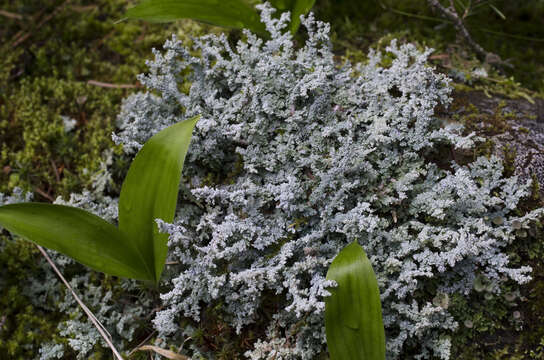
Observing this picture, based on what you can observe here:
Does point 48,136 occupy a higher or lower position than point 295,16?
lower

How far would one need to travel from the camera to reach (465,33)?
2277 mm

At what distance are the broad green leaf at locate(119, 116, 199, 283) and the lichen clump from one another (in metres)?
0.09

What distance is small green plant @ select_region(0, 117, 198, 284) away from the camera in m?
1.52

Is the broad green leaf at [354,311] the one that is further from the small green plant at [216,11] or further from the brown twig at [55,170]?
the brown twig at [55,170]

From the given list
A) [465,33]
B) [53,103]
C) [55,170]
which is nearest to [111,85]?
[53,103]

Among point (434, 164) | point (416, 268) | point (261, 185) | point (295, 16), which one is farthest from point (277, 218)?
point (295, 16)

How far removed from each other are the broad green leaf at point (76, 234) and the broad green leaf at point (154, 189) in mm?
55

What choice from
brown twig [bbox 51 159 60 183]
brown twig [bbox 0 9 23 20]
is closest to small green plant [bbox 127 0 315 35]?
brown twig [bbox 51 159 60 183]

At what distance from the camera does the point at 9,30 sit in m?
2.72

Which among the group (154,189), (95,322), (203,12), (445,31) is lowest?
(95,322)

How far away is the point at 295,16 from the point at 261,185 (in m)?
0.90

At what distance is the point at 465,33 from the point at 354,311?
1.71 m

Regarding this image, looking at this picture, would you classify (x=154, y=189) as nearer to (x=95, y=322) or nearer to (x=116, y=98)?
(x=95, y=322)

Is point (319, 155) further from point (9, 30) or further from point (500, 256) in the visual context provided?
point (9, 30)
